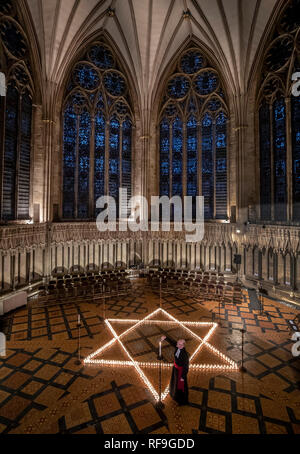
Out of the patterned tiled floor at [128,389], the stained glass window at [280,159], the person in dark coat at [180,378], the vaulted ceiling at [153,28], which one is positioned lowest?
the patterned tiled floor at [128,389]

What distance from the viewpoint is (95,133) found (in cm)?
1575

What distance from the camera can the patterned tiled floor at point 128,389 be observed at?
4559 millimetres

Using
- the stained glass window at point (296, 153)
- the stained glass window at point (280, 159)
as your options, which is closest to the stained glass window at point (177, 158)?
the stained glass window at point (280, 159)

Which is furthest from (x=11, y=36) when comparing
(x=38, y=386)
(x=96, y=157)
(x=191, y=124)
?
(x=38, y=386)

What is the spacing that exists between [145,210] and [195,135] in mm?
6052

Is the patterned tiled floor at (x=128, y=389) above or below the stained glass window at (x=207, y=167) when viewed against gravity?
below

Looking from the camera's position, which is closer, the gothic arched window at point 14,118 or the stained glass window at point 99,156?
the gothic arched window at point 14,118

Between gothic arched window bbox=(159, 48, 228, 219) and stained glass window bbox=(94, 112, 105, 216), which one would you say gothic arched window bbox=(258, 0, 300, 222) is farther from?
stained glass window bbox=(94, 112, 105, 216)

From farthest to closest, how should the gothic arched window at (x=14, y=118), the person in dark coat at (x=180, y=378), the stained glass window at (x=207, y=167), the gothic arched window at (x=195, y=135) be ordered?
the stained glass window at (x=207, y=167) < the gothic arched window at (x=195, y=135) < the gothic arched window at (x=14, y=118) < the person in dark coat at (x=180, y=378)

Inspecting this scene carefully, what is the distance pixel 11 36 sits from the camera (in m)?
11.7

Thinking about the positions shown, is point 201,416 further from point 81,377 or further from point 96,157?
point 96,157

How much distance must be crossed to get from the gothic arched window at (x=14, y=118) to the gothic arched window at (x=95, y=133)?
2439 mm

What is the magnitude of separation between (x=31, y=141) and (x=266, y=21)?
46.2 ft

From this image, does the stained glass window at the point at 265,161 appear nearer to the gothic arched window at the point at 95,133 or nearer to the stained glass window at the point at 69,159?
the gothic arched window at the point at 95,133
